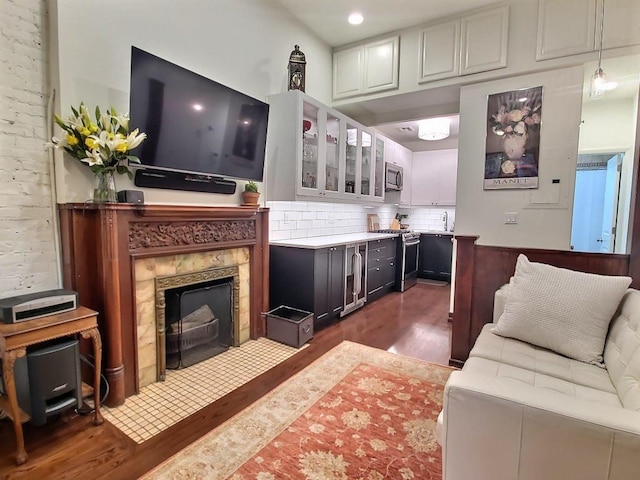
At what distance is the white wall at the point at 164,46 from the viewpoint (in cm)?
198

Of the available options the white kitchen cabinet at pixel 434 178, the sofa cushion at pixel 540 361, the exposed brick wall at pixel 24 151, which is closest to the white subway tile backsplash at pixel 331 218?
the white kitchen cabinet at pixel 434 178

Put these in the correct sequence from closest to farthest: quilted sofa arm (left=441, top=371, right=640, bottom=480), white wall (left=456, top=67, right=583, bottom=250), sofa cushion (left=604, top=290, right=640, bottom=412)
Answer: quilted sofa arm (left=441, top=371, right=640, bottom=480)
sofa cushion (left=604, top=290, right=640, bottom=412)
white wall (left=456, top=67, right=583, bottom=250)

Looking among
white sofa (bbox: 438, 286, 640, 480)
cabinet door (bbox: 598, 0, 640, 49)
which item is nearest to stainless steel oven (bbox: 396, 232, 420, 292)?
cabinet door (bbox: 598, 0, 640, 49)

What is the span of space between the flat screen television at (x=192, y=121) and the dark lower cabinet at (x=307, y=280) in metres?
0.90

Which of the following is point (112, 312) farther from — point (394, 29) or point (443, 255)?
point (443, 255)

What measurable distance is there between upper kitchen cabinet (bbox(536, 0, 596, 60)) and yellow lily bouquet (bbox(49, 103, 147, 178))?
3.36m

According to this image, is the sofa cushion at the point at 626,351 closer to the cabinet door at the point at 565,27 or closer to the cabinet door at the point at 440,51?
the cabinet door at the point at 565,27

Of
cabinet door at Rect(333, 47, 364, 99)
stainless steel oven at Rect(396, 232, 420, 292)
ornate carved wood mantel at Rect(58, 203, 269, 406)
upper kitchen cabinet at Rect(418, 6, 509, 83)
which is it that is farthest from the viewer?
stainless steel oven at Rect(396, 232, 420, 292)

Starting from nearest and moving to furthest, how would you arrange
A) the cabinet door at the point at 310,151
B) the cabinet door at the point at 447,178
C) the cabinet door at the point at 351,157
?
the cabinet door at the point at 310,151
the cabinet door at the point at 351,157
the cabinet door at the point at 447,178

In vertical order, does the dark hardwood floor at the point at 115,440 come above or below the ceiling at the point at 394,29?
below

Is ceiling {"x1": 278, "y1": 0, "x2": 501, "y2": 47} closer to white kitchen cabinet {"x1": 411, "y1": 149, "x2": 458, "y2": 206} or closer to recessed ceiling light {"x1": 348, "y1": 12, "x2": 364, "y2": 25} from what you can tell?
recessed ceiling light {"x1": 348, "y1": 12, "x2": 364, "y2": 25}

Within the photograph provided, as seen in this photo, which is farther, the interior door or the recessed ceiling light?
the interior door

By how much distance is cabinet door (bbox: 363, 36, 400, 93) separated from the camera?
12.0 feet

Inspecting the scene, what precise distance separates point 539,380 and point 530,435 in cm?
76
